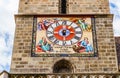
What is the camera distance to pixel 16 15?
1569cm

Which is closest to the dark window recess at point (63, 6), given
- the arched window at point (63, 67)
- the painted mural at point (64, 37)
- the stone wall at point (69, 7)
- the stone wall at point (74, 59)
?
the stone wall at point (69, 7)

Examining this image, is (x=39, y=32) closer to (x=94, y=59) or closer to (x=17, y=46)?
(x=17, y=46)

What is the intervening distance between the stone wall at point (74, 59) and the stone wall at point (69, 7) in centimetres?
88

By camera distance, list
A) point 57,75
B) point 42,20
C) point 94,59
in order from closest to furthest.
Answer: point 57,75 < point 94,59 < point 42,20

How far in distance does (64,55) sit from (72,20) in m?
1.86

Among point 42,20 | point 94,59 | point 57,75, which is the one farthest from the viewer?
point 42,20

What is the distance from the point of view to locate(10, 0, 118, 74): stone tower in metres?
14.2

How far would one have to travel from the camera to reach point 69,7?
1612 cm

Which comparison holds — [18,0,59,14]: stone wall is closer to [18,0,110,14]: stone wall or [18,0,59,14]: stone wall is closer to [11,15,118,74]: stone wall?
[18,0,110,14]: stone wall

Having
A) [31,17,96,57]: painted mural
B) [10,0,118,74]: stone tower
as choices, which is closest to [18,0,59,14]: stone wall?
[10,0,118,74]: stone tower

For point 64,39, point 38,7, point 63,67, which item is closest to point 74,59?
point 63,67

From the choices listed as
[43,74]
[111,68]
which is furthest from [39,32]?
[111,68]

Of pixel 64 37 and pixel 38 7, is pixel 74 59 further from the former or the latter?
pixel 38 7

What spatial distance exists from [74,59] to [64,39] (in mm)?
1086
